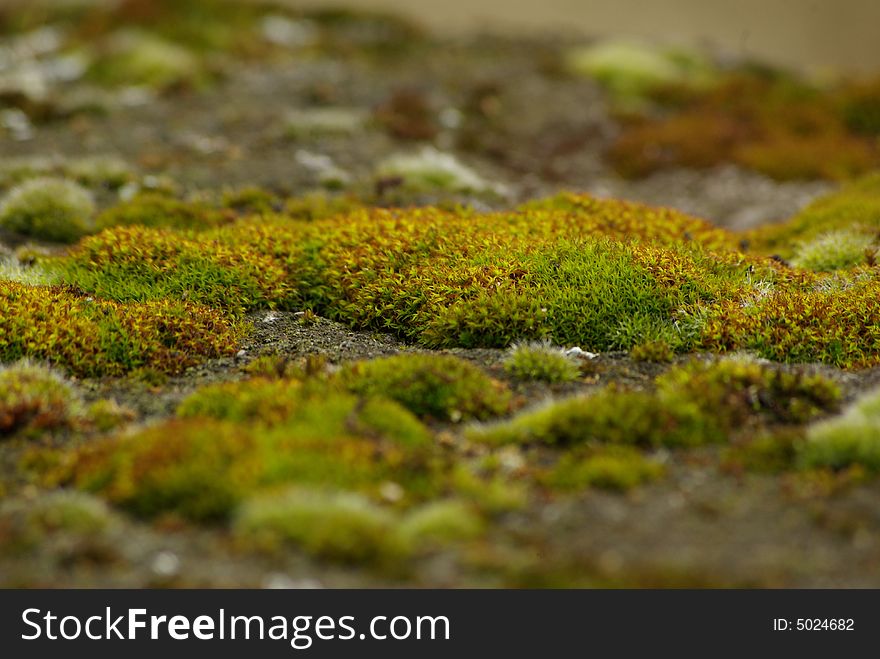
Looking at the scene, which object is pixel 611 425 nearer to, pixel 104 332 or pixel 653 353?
pixel 653 353

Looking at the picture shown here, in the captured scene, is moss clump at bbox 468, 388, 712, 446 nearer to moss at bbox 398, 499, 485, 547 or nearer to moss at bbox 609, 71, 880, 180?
moss at bbox 398, 499, 485, 547

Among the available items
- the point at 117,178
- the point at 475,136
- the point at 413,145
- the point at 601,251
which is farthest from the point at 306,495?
the point at 475,136

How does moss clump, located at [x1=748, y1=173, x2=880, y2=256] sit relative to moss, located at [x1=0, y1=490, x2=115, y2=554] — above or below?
above

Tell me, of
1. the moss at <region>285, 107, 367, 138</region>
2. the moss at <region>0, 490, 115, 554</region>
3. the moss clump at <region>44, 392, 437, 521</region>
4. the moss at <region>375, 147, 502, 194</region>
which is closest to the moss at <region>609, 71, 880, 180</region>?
the moss at <region>375, 147, 502, 194</region>

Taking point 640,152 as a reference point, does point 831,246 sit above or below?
below

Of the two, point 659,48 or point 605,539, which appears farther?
point 659,48

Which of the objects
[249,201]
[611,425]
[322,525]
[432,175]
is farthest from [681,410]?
[432,175]
